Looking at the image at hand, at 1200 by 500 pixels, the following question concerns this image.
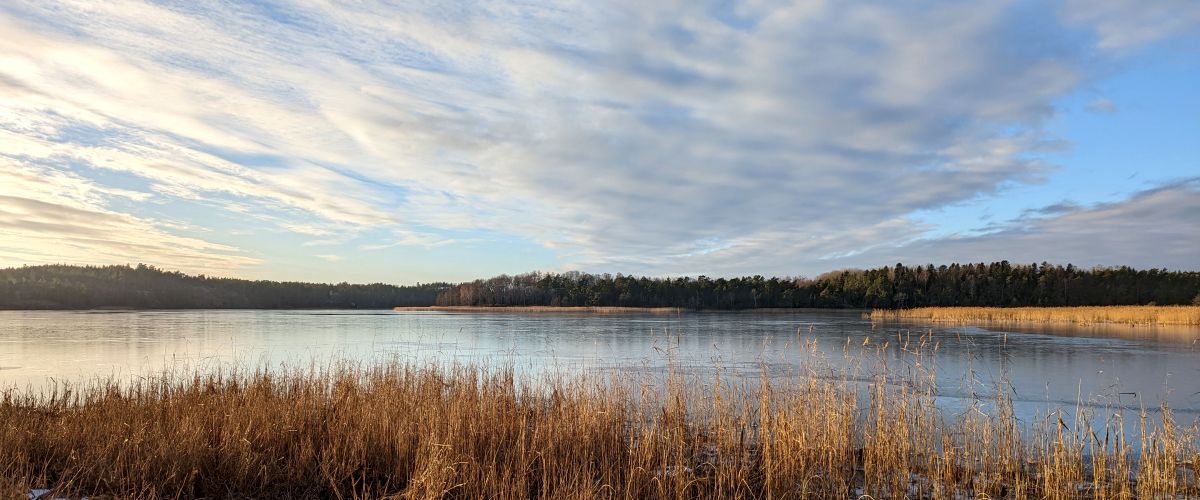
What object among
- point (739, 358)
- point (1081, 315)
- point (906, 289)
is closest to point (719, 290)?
point (906, 289)

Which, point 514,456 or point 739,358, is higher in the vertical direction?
A: point 514,456

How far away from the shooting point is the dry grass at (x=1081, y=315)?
34719 millimetres

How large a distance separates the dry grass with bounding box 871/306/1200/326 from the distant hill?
9550cm

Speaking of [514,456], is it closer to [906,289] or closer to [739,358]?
[739,358]

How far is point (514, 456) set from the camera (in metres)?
6.51

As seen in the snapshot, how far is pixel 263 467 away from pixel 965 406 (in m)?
10.1

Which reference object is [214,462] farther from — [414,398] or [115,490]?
Result: [414,398]

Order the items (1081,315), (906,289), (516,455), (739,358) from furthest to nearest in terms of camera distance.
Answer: (906,289)
(1081,315)
(739,358)
(516,455)

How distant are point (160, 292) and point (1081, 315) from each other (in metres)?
113

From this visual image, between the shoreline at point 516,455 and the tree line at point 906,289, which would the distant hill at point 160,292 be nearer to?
the tree line at point 906,289

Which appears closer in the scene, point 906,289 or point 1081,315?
point 1081,315

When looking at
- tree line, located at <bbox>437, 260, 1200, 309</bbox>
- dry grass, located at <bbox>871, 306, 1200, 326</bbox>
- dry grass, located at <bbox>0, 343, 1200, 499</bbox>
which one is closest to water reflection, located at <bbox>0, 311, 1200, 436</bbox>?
dry grass, located at <bbox>0, 343, 1200, 499</bbox>

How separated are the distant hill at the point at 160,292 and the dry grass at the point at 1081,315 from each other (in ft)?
313

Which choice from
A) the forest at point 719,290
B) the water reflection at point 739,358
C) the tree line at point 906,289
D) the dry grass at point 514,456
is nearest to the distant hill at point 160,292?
the forest at point 719,290
